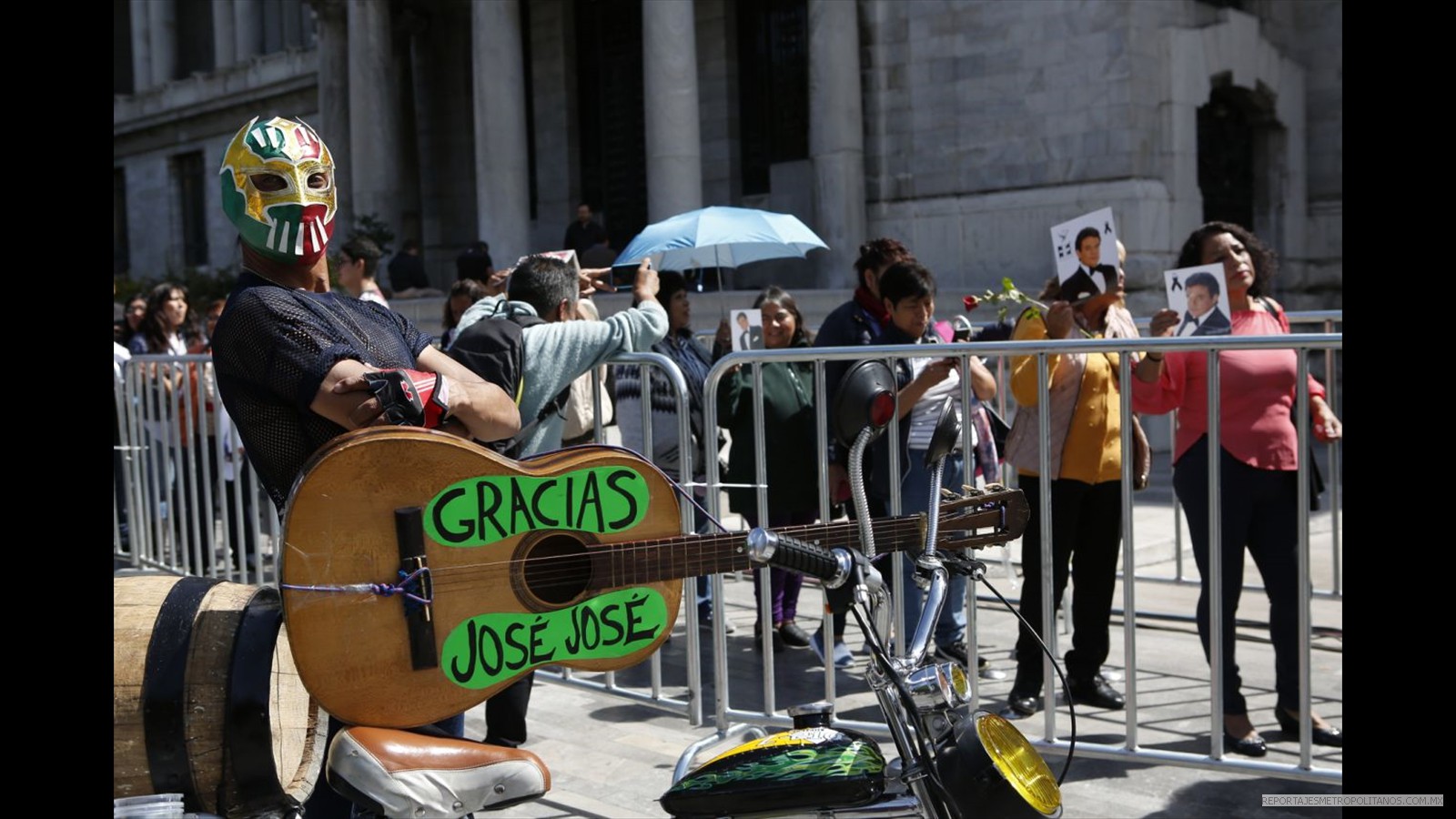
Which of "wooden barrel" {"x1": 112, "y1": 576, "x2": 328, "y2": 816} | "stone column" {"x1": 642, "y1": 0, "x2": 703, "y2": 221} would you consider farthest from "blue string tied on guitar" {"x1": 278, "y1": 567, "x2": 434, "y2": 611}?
"stone column" {"x1": 642, "y1": 0, "x2": 703, "y2": 221}

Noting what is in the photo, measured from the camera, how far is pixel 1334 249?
19359 millimetres

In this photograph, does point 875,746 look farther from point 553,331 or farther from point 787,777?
point 553,331

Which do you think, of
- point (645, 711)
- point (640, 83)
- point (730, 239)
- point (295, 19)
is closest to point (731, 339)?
point (730, 239)

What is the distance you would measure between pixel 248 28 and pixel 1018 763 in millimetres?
33859

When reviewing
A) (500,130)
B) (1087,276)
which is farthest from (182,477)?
(500,130)

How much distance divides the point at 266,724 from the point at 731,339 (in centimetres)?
543

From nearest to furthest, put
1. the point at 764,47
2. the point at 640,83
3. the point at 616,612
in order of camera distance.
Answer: the point at 616,612
the point at 764,47
the point at 640,83

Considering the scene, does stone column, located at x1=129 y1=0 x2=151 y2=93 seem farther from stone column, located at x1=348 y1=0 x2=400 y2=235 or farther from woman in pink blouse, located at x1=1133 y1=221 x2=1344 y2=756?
woman in pink blouse, located at x1=1133 y1=221 x2=1344 y2=756

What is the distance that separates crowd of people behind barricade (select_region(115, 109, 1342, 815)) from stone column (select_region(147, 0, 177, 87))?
31340 millimetres

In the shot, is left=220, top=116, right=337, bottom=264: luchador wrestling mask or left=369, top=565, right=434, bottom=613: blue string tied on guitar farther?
left=220, top=116, right=337, bottom=264: luchador wrestling mask

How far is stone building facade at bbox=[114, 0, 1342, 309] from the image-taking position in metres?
16.9

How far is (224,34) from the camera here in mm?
33625

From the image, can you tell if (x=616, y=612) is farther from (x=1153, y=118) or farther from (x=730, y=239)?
(x=1153, y=118)

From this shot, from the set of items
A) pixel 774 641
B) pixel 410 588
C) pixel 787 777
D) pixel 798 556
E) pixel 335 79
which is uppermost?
pixel 335 79
